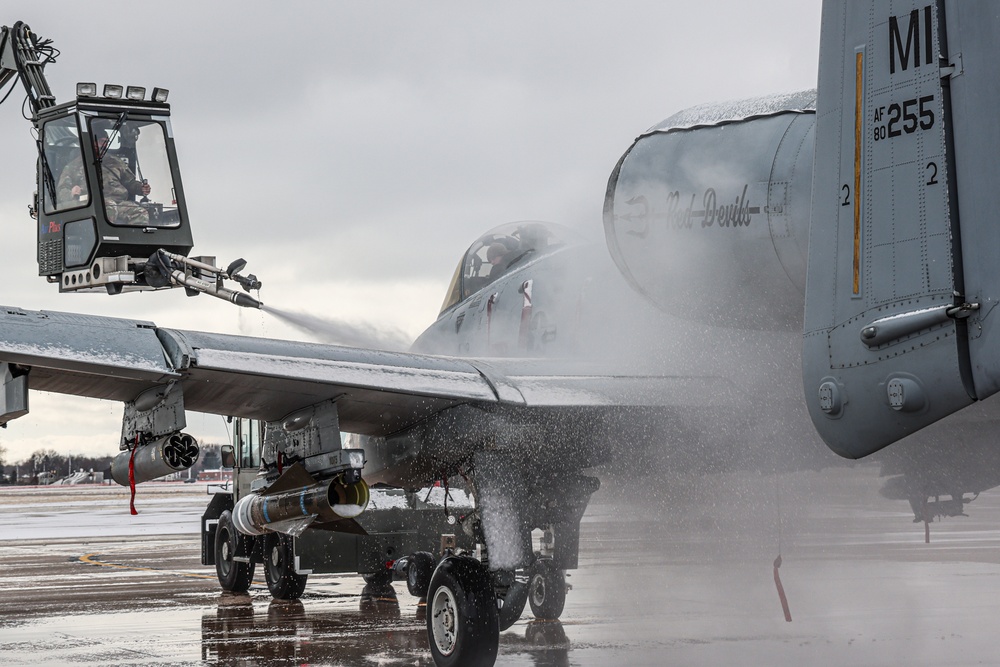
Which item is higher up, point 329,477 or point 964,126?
point 964,126

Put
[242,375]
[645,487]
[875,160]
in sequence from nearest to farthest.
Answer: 1. [875,160]
2. [242,375]
3. [645,487]

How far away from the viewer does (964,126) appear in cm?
557

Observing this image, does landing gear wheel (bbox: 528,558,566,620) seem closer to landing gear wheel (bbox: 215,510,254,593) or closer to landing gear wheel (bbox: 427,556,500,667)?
landing gear wheel (bbox: 427,556,500,667)

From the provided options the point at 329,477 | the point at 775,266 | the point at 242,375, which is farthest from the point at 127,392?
the point at 775,266

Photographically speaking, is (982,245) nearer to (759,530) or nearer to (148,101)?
(759,530)

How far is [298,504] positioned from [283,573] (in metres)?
6.58

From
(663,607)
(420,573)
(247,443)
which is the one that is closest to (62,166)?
(247,443)

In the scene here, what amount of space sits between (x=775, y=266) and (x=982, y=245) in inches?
80.4

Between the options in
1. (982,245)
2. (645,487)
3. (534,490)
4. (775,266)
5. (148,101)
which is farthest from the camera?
(148,101)

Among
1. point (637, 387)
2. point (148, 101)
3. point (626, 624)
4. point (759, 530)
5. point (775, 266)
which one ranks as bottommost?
point (626, 624)

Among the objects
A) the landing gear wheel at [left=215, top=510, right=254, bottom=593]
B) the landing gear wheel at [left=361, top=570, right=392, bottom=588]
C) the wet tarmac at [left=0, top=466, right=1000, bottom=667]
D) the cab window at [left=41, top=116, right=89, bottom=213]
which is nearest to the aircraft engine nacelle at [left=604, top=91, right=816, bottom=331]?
the wet tarmac at [left=0, top=466, right=1000, bottom=667]

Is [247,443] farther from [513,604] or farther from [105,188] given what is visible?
[513,604]

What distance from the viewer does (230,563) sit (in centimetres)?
1667

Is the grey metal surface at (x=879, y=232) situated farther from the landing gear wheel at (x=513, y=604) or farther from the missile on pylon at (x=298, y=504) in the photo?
the landing gear wheel at (x=513, y=604)
